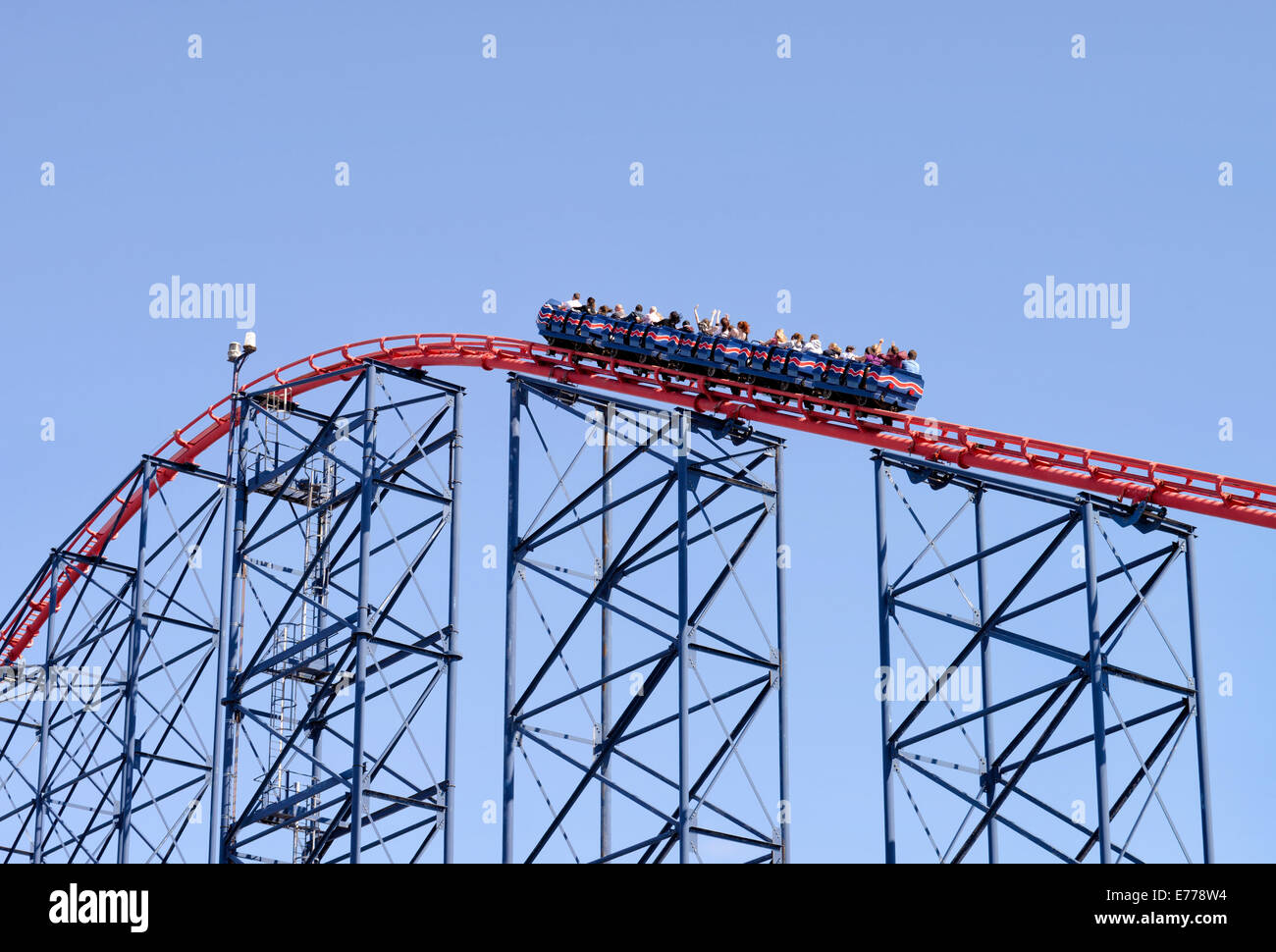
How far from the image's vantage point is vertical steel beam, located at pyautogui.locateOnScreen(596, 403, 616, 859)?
24250 mm

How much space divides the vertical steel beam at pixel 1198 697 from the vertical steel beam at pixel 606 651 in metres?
7.08

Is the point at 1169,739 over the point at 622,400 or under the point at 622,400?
under

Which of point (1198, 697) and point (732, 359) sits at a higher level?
point (732, 359)

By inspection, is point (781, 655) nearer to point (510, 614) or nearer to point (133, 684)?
point (510, 614)

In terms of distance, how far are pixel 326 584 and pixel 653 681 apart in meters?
5.61

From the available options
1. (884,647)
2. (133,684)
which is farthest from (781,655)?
(133,684)

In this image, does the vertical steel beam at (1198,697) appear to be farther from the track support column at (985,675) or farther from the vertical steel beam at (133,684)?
the vertical steel beam at (133,684)

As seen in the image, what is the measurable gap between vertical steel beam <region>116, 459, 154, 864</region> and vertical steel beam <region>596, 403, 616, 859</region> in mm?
9594

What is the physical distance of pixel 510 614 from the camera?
24844mm

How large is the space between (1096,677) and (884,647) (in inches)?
109
